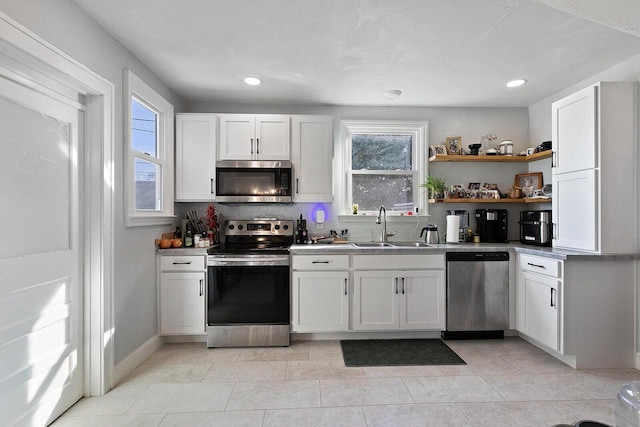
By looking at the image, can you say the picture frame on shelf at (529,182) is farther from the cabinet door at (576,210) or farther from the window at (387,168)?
the window at (387,168)

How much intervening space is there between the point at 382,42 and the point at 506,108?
2.32m

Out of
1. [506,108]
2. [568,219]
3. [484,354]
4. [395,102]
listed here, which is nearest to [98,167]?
[395,102]

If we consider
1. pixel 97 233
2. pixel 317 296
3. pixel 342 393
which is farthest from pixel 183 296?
pixel 342 393

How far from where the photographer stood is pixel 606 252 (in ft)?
8.14

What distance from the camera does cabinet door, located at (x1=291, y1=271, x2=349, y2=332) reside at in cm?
307

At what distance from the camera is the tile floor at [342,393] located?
1.95 metres

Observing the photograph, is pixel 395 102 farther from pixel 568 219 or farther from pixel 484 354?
pixel 484 354

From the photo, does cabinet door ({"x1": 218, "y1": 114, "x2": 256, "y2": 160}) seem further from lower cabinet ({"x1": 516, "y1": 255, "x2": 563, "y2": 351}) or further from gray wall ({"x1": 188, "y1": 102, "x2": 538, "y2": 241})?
lower cabinet ({"x1": 516, "y1": 255, "x2": 563, "y2": 351})

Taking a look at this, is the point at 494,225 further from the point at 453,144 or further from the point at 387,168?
the point at 387,168

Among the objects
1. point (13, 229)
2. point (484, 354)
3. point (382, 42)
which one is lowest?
point (484, 354)

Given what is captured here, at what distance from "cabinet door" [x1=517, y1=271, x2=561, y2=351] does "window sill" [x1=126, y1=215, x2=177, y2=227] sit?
3.49 metres

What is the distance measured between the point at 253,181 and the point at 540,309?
9.64 feet

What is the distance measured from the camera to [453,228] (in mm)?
3486

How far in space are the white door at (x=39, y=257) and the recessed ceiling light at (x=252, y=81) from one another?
1.42 metres
